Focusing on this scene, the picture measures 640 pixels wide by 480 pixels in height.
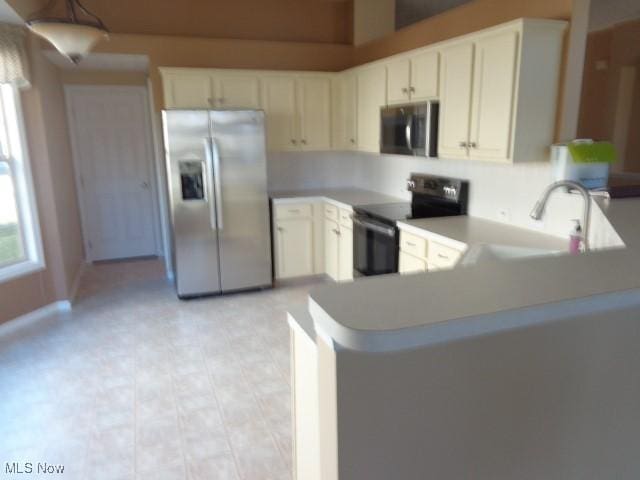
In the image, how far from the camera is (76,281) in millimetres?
4883

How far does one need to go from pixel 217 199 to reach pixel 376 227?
1.54 metres

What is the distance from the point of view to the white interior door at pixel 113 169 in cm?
559

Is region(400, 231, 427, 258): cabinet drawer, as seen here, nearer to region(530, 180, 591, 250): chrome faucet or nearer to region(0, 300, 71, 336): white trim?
region(530, 180, 591, 250): chrome faucet

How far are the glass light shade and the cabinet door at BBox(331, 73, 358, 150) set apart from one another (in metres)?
2.55

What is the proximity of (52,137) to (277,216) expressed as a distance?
2.20m

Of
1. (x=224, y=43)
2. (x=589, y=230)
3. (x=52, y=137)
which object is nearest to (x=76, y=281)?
(x=52, y=137)

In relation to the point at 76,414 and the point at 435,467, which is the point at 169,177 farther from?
the point at 435,467

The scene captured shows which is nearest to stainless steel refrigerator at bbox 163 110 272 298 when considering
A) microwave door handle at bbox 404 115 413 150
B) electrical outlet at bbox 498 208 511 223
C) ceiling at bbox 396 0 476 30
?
microwave door handle at bbox 404 115 413 150

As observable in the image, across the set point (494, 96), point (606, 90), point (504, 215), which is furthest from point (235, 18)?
point (606, 90)

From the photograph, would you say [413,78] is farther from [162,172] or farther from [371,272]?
[162,172]

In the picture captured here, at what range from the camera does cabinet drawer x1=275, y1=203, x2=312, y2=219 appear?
15.3 feet

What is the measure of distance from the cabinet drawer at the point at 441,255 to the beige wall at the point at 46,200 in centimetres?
326

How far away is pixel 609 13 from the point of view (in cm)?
412

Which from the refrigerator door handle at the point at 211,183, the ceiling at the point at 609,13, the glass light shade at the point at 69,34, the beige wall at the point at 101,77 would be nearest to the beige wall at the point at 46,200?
the beige wall at the point at 101,77
